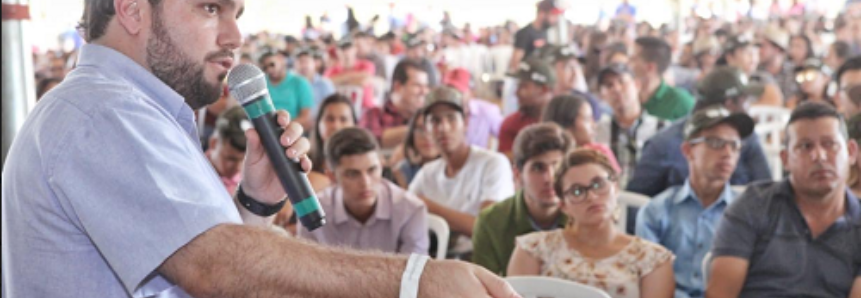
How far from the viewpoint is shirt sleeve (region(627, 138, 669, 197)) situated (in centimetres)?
459

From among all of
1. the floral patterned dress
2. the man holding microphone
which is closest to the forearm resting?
the man holding microphone

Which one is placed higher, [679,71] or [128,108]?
[128,108]

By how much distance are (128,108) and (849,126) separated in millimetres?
3189

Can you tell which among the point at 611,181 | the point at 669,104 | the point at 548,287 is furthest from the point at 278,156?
the point at 669,104

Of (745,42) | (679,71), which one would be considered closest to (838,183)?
Result: (745,42)

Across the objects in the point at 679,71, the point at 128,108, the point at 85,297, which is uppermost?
the point at 128,108

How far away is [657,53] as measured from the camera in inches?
265

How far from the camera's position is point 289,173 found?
4.57ft

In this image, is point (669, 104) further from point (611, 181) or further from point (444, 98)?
point (611, 181)

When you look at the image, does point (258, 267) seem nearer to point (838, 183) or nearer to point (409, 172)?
point (838, 183)

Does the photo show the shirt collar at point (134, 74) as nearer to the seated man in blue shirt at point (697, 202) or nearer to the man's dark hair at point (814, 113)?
the man's dark hair at point (814, 113)

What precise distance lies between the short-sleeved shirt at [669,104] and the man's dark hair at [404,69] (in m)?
1.46

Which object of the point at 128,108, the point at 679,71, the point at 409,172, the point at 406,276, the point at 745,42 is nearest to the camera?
the point at 406,276

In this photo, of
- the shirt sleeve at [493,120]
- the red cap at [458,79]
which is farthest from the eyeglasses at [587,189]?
the red cap at [458,79]
